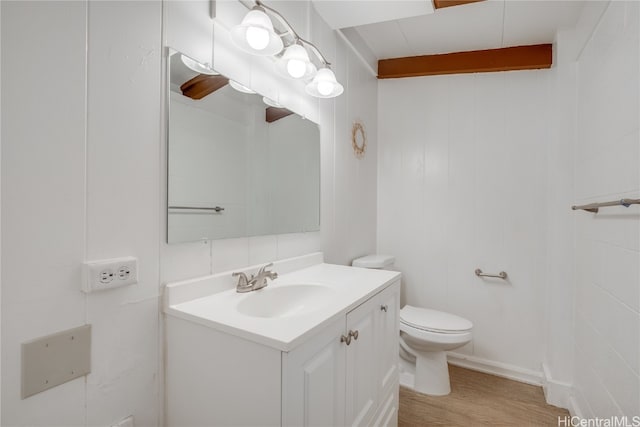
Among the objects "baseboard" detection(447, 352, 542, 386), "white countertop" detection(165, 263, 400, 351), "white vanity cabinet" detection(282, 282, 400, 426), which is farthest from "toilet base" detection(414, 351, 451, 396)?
"white countertop" detection(165, 263, 400, 351)

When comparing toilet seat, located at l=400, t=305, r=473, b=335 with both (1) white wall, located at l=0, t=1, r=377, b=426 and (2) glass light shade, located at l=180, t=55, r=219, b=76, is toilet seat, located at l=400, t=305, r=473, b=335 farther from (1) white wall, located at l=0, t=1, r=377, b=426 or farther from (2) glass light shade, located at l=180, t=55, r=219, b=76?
(2) glass light shade, located at l=180, t=55, r=219, b=76

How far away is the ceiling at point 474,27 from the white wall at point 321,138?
27cm

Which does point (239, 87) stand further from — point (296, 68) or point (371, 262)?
point (371, 262)

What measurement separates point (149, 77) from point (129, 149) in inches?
9.1

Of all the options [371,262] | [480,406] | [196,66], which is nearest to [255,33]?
[196,66]

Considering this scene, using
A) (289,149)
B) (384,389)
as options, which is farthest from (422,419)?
(289,149)

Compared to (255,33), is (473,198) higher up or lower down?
lower down

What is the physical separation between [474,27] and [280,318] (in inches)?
88.6

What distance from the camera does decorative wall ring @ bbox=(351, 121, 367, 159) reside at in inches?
88.7

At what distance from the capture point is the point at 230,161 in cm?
124

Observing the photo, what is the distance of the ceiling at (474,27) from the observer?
1.86m

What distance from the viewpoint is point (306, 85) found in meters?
1.62

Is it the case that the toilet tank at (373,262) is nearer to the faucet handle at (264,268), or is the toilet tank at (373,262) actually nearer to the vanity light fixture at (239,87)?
the faucet handle at (264,268)

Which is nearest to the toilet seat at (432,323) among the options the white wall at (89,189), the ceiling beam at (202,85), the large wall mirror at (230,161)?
the large wall mirror at (230,161)
